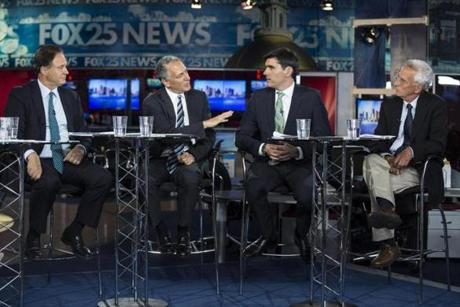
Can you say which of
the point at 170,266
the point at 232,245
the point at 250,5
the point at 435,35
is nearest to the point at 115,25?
the point at 250,5

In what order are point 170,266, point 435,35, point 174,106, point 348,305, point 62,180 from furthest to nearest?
1. point 435,35
2. point 170,266
3. point 174,106
4. point 62,180
5. point 348,305

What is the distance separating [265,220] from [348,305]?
749mm

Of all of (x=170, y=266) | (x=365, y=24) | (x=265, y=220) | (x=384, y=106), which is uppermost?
(x=365, y=24)

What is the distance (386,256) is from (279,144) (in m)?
0.88

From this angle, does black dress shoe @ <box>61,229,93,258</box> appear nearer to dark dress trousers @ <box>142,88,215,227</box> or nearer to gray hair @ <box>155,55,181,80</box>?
dark dress trousers @ <box>142,88,215,227</box>

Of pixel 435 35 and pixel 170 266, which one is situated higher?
pixel 435 35

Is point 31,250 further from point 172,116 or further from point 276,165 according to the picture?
point 276,165

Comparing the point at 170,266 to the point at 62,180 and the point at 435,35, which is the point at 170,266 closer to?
the point at 62,180

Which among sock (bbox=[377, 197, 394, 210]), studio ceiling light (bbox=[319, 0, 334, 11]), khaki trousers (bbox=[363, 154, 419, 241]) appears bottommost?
sock (bbox=[377, 197, 394, 210])

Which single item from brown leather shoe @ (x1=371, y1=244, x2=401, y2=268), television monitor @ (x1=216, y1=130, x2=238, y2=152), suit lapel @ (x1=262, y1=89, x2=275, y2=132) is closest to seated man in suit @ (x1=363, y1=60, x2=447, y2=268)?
brown leather shoe @ (x1=371, y1=244, x2=401, y2=268)

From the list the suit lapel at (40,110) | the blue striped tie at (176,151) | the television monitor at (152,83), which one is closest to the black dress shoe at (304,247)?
the blue striped tie at (176,151)

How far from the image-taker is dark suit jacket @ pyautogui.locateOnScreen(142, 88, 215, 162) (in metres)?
5.07

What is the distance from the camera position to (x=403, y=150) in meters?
4.98

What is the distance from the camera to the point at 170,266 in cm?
589
